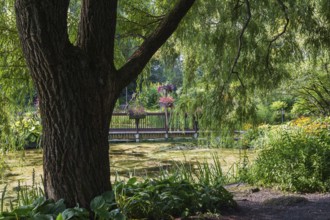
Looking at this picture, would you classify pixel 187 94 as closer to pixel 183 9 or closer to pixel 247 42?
pixel 247 42

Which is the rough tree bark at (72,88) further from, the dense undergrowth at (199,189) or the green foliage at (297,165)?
the green foliage at (297,165)

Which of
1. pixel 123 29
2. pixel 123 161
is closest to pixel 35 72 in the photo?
pixel 123 29

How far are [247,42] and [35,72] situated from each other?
2692 mm

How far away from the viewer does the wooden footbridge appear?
1427 centimetres

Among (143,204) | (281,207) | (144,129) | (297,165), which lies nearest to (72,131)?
(143,204)

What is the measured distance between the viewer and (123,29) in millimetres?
4324

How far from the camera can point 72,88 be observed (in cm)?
265

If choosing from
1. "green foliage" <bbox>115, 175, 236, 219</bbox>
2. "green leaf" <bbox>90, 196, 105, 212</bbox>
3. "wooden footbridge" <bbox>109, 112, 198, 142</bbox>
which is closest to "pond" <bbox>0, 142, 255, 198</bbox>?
"wooden footbridge" <bbox>109, 112, 198, 142</bbox>

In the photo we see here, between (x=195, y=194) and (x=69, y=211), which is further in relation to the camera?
(x=195, y=194)

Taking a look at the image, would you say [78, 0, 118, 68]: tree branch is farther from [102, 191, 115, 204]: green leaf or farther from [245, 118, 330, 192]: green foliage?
[245, 118, 330, 192]: green foliage

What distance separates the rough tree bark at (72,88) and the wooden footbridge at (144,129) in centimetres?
1079

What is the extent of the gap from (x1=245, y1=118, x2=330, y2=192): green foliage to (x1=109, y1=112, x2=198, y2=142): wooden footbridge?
28.1 ft

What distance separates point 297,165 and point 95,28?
303cm

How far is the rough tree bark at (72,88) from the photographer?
8.34 feet
